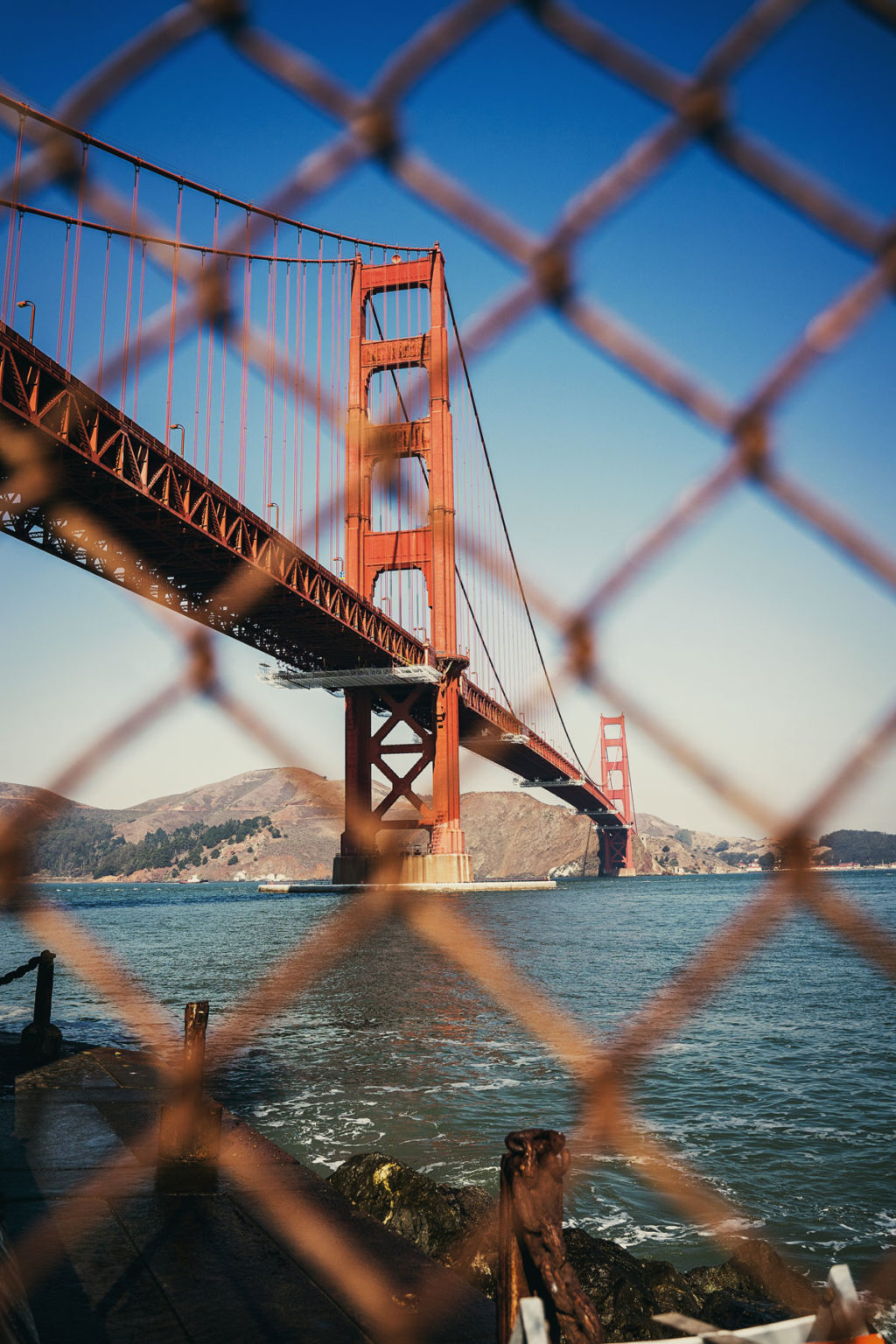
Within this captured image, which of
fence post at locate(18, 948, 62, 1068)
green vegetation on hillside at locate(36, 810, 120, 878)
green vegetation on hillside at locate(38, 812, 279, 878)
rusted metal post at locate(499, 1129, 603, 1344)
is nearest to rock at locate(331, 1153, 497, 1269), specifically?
fence post at locate(18, 948, 62, 1068)

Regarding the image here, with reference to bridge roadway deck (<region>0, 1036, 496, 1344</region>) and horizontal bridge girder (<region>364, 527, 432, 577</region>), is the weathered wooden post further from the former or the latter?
horizontal bridge girder (<region>364, 527, 432, 577</region>)

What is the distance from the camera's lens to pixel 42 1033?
32.5 ft

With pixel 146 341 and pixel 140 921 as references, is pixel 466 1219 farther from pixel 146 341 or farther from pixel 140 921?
pixel 140 921

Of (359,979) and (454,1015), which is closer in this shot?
(454,1015)

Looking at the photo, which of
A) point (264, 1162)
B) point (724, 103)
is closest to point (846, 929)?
point (724, 103)

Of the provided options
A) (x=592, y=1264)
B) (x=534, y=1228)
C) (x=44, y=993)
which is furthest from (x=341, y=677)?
(x=534, y=1228)

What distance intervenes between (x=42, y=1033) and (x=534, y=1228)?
31.8ft

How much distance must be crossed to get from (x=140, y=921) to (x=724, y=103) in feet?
162

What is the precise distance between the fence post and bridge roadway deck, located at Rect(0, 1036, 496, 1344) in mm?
3189

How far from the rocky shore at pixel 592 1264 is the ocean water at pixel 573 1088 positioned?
76 centimetres

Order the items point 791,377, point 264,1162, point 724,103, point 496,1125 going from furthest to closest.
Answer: point 496,1125 < point 264,1162 < point 791,377 < point 724,103

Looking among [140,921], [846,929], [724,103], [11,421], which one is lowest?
[140,921]

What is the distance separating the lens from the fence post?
9875mm

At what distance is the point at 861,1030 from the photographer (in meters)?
15.6
